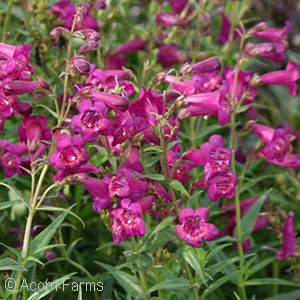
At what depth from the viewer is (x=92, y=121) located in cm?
196

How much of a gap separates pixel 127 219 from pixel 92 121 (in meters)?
0.31

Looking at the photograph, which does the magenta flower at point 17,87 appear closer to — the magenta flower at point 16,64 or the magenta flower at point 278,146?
the magenta flower at point 16,64

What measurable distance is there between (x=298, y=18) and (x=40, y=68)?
273cm

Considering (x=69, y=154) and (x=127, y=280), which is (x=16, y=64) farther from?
(x=127, y=280)

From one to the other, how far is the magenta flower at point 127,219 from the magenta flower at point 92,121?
0.23 m

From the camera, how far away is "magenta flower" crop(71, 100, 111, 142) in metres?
1.96

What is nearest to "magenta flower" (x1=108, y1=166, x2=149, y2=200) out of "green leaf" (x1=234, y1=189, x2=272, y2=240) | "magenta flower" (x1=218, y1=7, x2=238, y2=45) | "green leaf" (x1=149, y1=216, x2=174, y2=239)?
"green leaf" (x1=149, y1=216, x2=174, y2=239)

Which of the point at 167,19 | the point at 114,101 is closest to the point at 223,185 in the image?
the point at 114,101

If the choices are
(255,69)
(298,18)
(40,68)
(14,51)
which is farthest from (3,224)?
(298,18)

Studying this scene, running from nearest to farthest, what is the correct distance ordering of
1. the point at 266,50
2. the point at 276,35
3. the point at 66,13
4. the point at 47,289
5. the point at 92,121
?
the point at 92,121
the point at 47,289
the point at 266,50
the point at 66,13
the point at 276,35

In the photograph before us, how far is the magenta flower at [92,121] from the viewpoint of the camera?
1.96 m

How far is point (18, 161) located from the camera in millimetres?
2410

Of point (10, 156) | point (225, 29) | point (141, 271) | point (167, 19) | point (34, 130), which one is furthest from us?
point (225, 29)

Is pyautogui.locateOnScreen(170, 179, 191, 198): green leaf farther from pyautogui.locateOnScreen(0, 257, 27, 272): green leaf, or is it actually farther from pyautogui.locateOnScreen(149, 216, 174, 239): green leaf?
pyautogui.locateOnScreen(0, 257, 27, 272): green leaf
